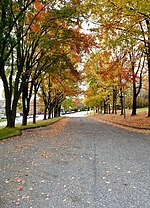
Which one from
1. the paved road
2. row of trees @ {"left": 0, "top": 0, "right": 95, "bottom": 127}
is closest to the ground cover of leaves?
row of trees @ {"left": 0, "top": 0, "right": 95, "bottom": 127}

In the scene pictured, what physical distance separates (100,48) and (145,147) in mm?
10871

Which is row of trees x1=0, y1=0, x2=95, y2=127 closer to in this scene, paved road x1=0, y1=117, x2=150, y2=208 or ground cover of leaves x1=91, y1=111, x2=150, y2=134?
ground cover of leaves x1=91, y1=111, x2=150, y2=134

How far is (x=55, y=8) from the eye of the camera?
14.3 metres

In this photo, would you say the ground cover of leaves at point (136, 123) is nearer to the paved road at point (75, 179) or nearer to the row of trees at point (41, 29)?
the row of trees at point (41, 29)

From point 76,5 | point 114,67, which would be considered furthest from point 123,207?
point 114,67

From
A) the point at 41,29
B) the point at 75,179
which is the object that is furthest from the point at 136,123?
the point at 75,179

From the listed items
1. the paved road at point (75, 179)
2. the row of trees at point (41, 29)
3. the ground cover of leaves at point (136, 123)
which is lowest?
the paved road at point (75, 179)

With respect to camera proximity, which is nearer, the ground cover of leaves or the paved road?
the paved road

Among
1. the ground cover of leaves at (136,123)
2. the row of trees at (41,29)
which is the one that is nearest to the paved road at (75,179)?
the row of trees at (41,29)

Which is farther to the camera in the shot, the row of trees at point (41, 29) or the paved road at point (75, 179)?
the row of trees at point (41, 29)

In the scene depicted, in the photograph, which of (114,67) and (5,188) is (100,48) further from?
(5,188)

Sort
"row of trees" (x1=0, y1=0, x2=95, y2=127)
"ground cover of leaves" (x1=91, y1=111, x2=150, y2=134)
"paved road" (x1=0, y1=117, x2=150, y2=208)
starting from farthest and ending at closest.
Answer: "ground cover of leaves" (x1=91, y1=111, x2=150, y2=134), "row of trees" (x1=0, y1=0, x2=95, y2=127), "paved road" (x1=0, y1=117, x2=150, y2=208)

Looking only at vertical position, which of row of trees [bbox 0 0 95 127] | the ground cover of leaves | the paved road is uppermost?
row of trees [bbox 0 0 95 127]

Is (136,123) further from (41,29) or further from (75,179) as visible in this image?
(75,179)
